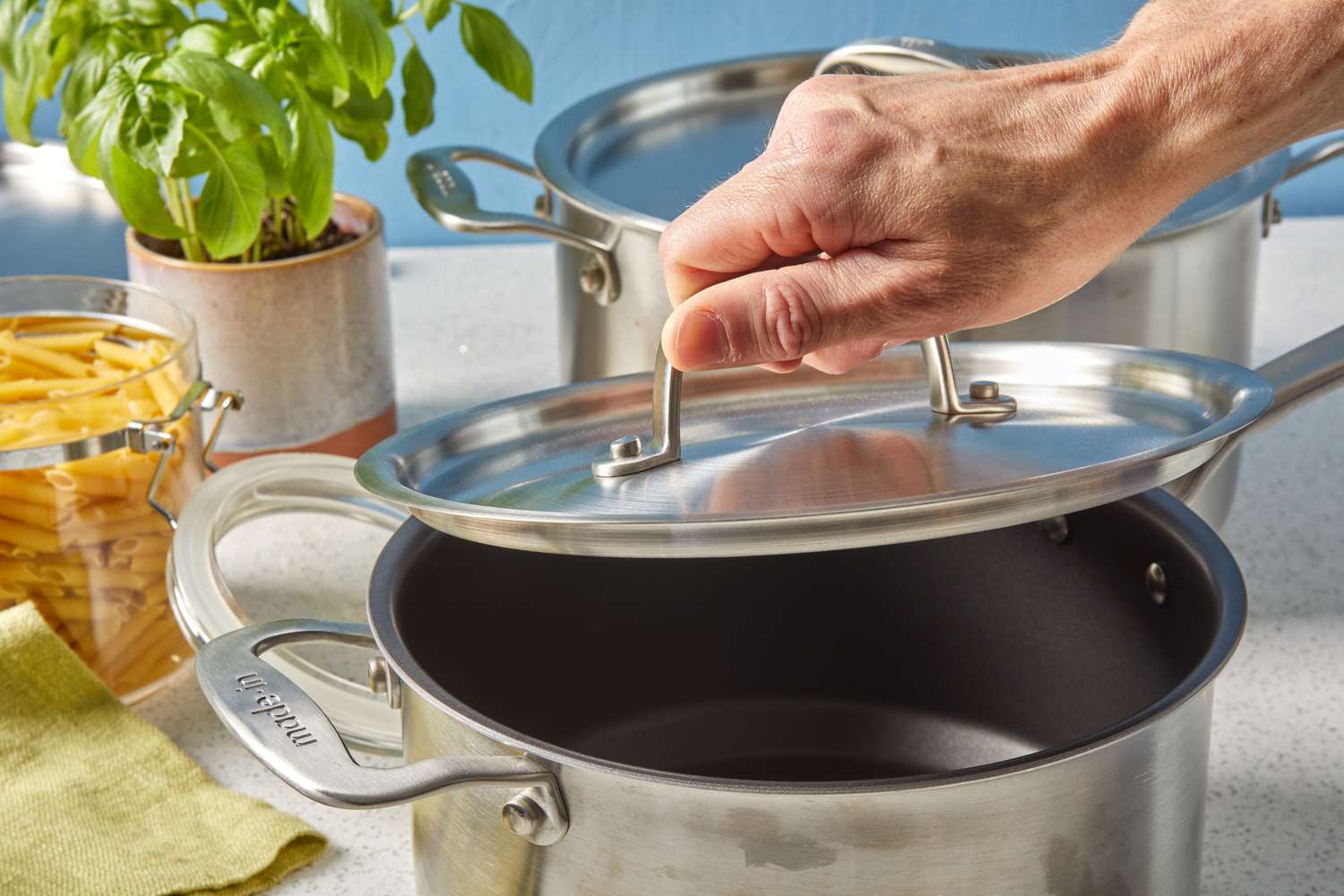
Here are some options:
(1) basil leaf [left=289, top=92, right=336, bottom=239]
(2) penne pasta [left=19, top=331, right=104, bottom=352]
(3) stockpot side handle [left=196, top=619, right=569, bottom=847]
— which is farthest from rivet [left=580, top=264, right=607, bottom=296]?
(3) stockpot side handle [left=196, top=619, right=569, bottom=847]

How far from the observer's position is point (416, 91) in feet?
3.05

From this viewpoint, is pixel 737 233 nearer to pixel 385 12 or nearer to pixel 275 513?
pixel 275 513

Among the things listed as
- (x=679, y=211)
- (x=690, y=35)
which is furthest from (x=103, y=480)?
(x=690, y=35)

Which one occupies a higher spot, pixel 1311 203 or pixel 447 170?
pixel 447 170

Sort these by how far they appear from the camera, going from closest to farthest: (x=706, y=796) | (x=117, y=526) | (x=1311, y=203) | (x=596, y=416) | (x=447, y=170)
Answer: (x=706, y=796) < (x=596, y=416) < (x=117, y=526) < (x=447, y=170) < (x=1311, y=203)

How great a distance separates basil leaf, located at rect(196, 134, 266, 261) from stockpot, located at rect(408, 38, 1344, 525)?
0.09 m

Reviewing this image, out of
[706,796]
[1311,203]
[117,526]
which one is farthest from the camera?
[1311,203]

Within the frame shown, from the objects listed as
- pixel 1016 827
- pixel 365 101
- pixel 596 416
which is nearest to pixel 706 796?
pixel 1016 827

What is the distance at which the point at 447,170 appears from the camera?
880 millimetres

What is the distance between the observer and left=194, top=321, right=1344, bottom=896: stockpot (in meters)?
0.42

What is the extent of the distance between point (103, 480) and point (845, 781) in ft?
1.45

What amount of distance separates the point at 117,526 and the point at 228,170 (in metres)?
0.20

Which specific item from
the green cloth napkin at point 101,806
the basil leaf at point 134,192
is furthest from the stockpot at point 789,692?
the basil leaf at point 134,192

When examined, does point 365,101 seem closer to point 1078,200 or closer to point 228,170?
point 228,170
